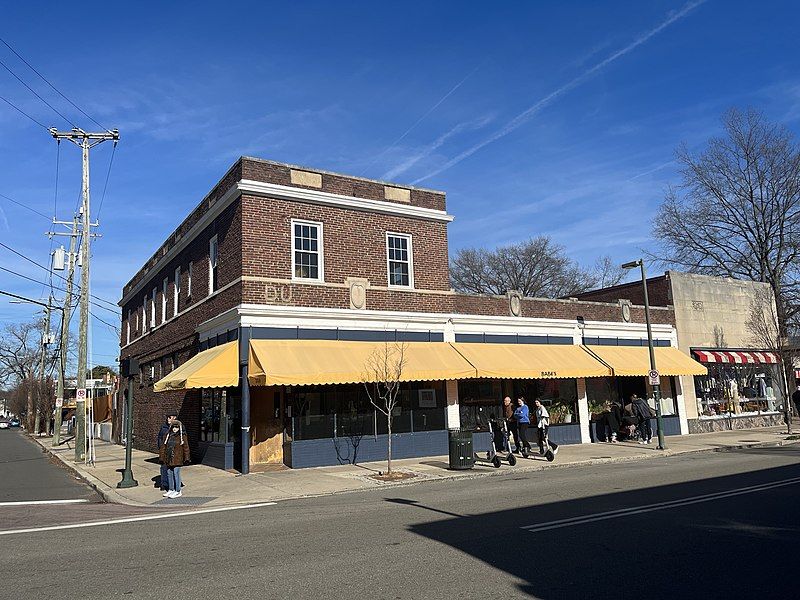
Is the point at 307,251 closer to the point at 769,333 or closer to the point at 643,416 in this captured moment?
the point at 643,416

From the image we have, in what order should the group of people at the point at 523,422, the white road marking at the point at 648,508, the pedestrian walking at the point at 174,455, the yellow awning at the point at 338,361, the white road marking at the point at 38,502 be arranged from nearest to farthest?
1. the white road marking at the point at 648,508
2. the white road marking at the point at 38,502
3. the pedestrian walking at the point at 174,455
4. the yellow awning at the point at 338,361
5. the group of people at the point at 523,422

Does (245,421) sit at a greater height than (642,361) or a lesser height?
lesser

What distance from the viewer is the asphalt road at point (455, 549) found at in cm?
613

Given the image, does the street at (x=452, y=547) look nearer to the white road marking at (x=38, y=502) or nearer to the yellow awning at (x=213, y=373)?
the white road marking at (x=38, y=502)

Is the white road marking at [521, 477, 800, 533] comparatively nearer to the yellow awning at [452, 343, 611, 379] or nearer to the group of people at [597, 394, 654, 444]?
the yellow awning at [452, 343, 611, 379]

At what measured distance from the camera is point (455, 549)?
7.59 metres

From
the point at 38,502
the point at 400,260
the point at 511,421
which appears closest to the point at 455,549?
the point at 38,502

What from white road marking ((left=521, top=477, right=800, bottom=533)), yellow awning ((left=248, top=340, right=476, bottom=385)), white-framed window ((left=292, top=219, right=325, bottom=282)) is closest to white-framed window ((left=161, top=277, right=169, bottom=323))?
white-framed window ((left=292, top=219, right=325, bottom=282))

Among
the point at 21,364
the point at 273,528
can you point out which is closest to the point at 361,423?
the point at 273,528

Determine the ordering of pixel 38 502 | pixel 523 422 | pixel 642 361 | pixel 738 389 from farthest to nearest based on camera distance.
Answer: pixel 738 389 < pixel 642 361 < pixel 523 422 < pixel 38 502

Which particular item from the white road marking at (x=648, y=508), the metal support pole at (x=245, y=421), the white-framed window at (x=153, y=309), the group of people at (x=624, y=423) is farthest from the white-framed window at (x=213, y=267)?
the group of people at (x=624, y=423)

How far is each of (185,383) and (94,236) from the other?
78.3 ft

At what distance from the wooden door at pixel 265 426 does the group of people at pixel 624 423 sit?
12.4 meters

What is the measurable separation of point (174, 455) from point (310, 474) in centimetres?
396
